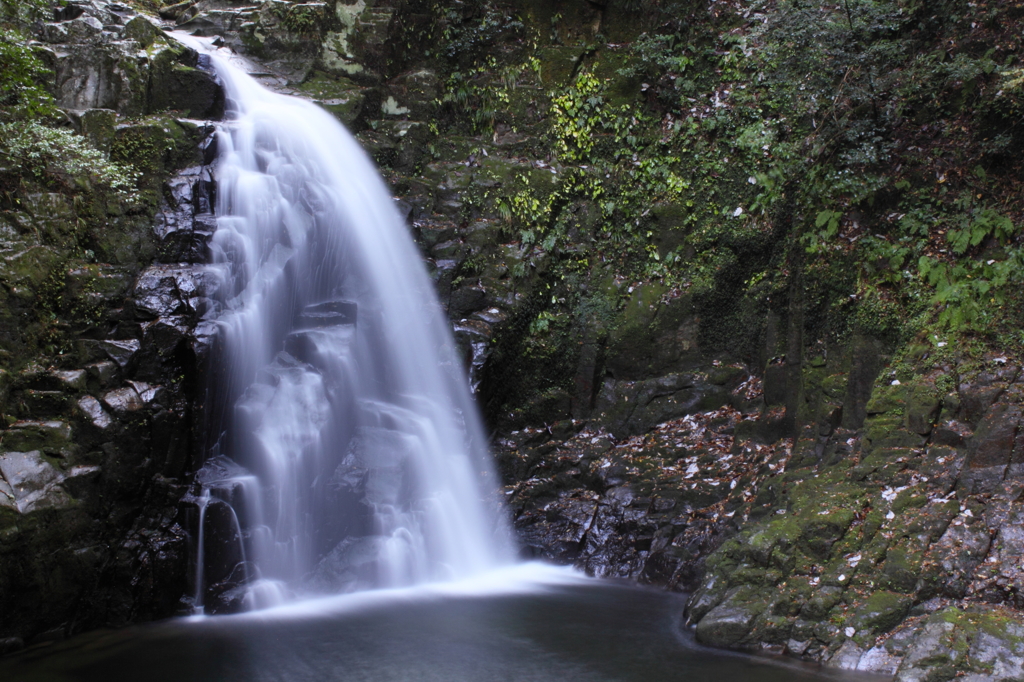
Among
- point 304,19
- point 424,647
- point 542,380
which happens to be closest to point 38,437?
point 424,647

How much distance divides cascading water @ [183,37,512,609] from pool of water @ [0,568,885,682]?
695 millimetres

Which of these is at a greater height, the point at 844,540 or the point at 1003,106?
the point at 1003,106

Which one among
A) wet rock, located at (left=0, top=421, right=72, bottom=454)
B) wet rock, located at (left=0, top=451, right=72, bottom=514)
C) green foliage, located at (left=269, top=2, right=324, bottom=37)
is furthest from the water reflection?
green foliage, located at (left=269, top=2, right=324, bottom=37)

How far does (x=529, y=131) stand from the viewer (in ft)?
39.1

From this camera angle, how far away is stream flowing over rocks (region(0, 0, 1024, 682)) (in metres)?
5.72

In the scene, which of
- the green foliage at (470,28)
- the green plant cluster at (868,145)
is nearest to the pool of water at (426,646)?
the green plant cluster at (868,145)

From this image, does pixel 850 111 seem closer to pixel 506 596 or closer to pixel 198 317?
pixel 506 596

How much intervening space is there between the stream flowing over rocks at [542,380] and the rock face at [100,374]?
3cm

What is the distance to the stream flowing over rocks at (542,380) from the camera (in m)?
5.72

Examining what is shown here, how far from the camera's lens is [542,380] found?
32.8ft

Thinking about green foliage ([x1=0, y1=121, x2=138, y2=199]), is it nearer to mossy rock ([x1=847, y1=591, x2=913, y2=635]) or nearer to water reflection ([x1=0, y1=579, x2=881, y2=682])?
water reflection ([x1=0, y1=579, x2=881, y2=682])

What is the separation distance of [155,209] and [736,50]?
9.32 meters

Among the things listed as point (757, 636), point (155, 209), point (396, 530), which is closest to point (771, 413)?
point (757, 636)

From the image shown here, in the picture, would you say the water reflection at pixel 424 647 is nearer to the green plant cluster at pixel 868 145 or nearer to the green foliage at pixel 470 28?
the green plant cluster at pixel 868 145
